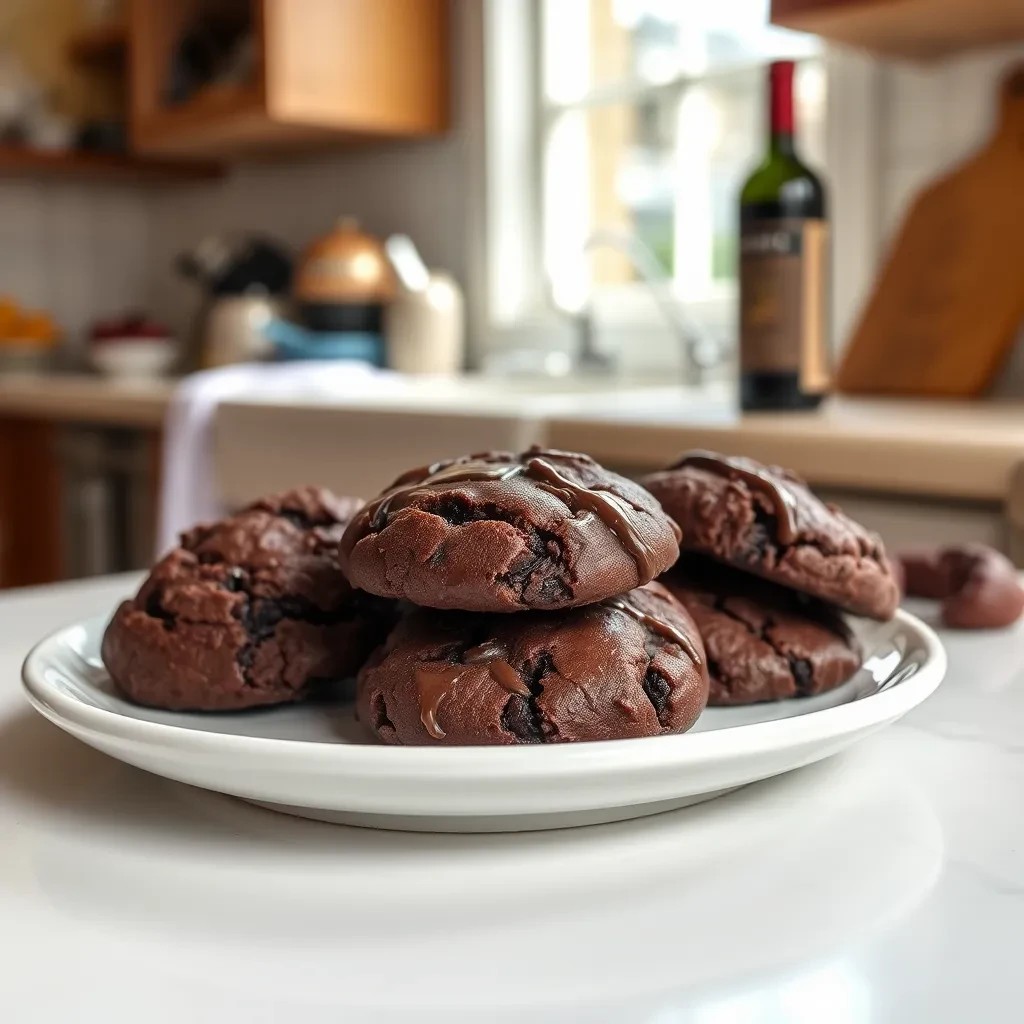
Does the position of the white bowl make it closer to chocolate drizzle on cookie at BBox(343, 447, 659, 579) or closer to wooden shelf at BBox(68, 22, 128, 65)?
wooden shelf at BBox(68, 22, 128, 65)

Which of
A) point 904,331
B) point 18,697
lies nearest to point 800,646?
point 18,697

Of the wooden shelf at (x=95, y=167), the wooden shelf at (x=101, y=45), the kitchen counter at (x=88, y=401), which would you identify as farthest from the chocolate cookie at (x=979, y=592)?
the wooden shelf at (x=101, y=45)

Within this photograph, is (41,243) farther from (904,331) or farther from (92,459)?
(904,331)

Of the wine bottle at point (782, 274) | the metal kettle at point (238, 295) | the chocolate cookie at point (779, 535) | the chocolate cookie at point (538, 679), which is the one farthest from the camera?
the metal kettle at point (238, 295)

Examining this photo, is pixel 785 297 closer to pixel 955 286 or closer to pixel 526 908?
pixel 955 286

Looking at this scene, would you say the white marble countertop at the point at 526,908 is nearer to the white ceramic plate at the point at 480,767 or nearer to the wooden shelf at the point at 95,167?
the white ceramic plate at the point at 480,767

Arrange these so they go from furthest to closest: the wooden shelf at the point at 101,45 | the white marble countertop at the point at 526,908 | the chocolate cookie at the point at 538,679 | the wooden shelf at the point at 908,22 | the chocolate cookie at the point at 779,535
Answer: the wooden shelf at the point at 101,45
the wooden shelf at the point at 908,22
the chocolate cookie at the point at 779,535
the chocolate cookie at the point at 538,679
the white marble countertop at the point at 526,908
